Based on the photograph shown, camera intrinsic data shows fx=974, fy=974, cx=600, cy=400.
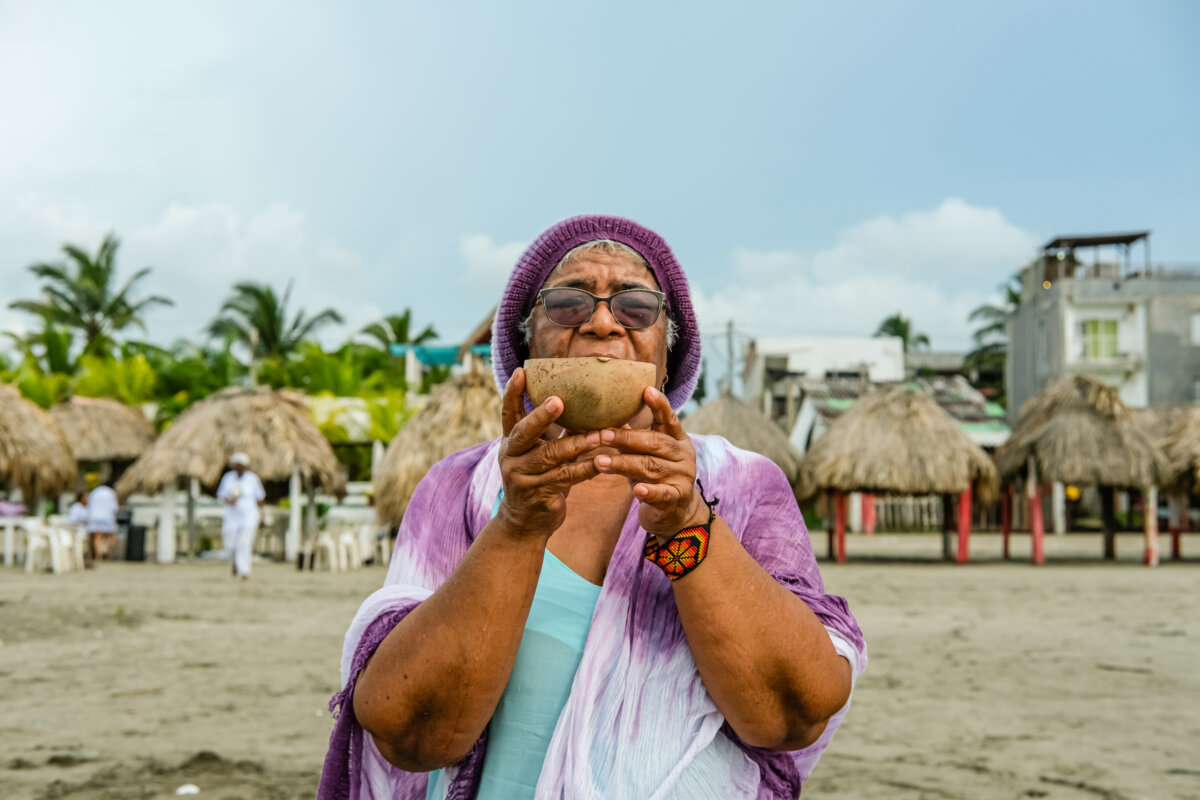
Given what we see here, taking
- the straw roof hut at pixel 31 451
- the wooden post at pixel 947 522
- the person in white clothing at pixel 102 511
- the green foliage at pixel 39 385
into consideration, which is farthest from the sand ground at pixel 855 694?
the green foliage at pixel 39 385

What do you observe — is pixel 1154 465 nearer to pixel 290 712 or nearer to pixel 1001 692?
pixel 1001 692

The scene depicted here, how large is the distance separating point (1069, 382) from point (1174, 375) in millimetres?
17041

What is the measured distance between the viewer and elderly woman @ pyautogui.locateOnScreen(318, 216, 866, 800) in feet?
4.57

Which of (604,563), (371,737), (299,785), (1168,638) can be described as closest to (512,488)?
(604,563)

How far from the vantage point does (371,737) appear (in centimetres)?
158

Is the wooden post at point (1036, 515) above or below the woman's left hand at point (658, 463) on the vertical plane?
below

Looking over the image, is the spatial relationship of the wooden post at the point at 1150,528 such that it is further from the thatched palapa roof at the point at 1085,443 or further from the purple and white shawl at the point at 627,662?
the purple and white shawl at the point at 627,662

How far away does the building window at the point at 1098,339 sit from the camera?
107 feet

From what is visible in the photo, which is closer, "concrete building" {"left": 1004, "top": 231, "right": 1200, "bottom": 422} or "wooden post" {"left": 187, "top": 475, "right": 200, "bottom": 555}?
"wooden post" {"left": 187, "top": 475, "right": 200, "bottom": 555}

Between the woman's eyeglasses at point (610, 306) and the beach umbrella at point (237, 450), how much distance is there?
1751 centimetres

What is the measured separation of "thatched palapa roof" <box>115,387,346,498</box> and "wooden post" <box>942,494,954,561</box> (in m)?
11.8

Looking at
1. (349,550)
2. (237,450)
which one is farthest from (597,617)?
(237,450)

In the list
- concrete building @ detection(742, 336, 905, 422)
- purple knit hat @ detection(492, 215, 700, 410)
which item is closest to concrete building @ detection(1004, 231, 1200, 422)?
concrete building @ detection(742, 336, 905, 422)

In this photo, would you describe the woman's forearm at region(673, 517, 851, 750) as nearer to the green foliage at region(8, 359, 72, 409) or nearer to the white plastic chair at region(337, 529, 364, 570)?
the white plastic chair at region(337, 529, 364, 570)
